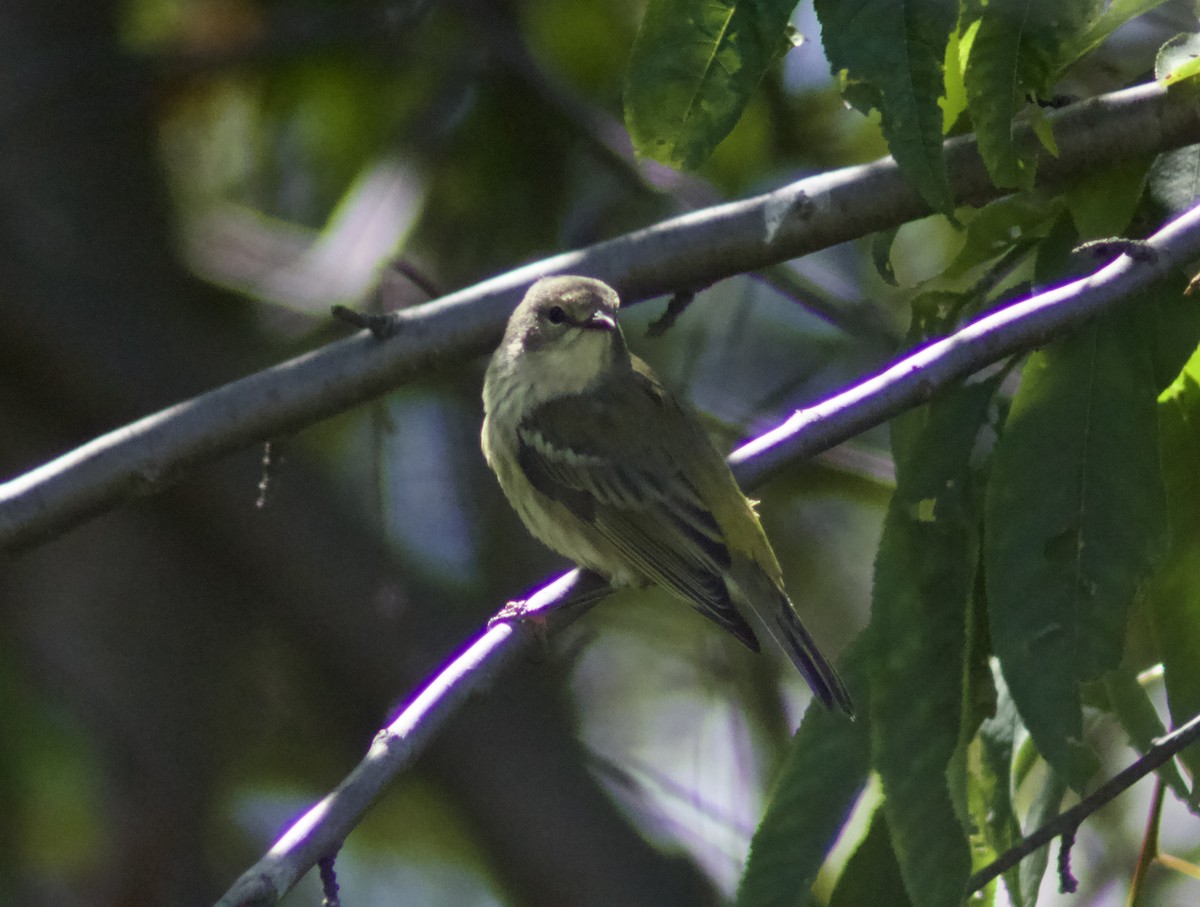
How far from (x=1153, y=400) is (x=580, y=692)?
3.19m

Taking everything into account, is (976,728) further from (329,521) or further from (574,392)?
(329,521)

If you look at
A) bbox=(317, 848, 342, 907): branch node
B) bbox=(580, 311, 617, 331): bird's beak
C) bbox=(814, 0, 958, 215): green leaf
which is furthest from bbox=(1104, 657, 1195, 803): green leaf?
bbox=(580, 311, 617, 331): bird's beak

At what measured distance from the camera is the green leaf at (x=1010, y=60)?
8.00 feet

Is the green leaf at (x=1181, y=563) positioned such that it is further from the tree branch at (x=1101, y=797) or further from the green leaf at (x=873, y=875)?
the green leaf at (x=873, y=875)

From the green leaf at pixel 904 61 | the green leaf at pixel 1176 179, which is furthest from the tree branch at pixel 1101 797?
the green leaf at pixel 1176 179

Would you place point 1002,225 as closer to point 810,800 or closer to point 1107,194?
point 1107,194

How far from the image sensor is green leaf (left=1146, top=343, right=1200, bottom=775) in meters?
2.54

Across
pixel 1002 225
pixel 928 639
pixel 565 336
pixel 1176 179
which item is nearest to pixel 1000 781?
pixel 928 639

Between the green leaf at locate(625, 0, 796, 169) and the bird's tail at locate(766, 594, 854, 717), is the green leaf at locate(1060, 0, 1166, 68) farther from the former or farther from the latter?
the bird's tail at locate(766, 594, 854, 717)

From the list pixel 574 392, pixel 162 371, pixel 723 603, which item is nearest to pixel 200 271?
pixel 162 371

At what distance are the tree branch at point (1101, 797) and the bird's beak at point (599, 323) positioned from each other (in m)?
1.98

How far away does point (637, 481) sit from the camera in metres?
4.11

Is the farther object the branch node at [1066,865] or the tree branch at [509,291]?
the tree branch at [509,291]

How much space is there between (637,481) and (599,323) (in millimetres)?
465
